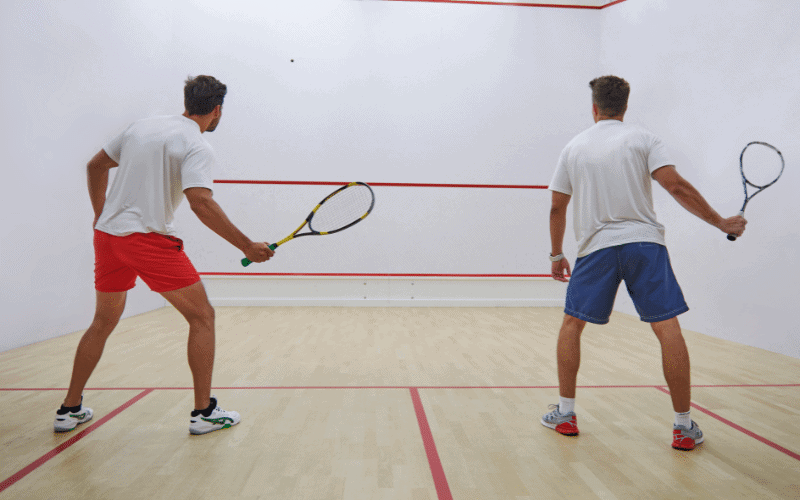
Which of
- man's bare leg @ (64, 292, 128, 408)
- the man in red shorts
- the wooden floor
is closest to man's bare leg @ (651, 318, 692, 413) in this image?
the wooden floor

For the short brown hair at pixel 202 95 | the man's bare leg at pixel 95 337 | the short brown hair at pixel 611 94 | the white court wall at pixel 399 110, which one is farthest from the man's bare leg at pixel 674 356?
the white court wall at pixel 399 110

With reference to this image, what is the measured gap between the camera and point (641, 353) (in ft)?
9.89

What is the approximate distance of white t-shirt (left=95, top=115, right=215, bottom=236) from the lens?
1.56 m

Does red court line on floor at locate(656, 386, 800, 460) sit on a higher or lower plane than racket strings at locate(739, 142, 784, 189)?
lower

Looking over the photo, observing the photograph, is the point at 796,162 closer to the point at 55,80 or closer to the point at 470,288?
the point at 470,288

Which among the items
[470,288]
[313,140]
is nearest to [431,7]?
[313,140]

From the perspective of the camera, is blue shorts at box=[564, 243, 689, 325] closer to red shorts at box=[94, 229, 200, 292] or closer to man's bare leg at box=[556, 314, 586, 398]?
man's bare leg at box=[556, 314, 586, 398]

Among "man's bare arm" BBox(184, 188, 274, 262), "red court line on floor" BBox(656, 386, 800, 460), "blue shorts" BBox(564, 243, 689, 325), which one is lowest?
"red court line on floor" BBox(656, 386, 800, 460)

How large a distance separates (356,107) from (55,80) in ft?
7.73

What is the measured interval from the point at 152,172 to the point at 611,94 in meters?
1.33

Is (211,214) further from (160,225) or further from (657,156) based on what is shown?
(657,156)

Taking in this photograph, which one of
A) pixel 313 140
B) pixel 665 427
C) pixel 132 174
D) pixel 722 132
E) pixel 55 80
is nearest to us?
pixel 132 174

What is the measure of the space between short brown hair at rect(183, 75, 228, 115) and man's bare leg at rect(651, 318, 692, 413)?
1445 millimetres

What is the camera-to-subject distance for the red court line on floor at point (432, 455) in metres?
1.31
